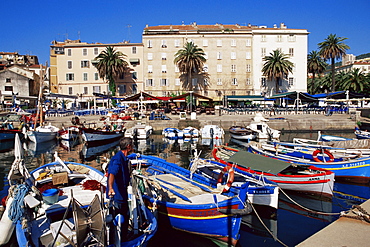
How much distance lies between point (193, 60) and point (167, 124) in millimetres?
19312

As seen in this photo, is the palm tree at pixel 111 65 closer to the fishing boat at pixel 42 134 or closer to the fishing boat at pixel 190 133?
the fishing boat at pixel 42 134

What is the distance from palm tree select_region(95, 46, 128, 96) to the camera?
185 ft

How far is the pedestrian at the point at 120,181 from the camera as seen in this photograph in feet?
19.9

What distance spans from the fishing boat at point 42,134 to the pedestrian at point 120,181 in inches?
1047

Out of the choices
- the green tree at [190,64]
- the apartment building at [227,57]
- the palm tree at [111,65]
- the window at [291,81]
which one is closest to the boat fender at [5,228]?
the green tree at [190,64]

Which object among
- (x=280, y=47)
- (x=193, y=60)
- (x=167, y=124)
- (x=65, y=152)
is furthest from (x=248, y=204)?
(x=280, y=47)

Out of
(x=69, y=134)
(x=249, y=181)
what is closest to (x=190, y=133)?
(x=69, y=134)

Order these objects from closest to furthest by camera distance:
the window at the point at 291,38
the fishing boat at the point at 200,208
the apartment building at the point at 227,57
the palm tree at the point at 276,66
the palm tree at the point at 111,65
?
1. the fishing boat at the point at 200,208
2. the palm tree at the point at 276,66
3. the palm tree at the point at 111,65
4. the apartment building at the point at 227,57
5. the window at the point at 291,38

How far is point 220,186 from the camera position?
35.0 feet

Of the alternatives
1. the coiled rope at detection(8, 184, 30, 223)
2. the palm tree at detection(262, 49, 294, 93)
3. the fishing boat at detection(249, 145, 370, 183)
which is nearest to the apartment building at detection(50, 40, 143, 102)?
the palm tree at detection(262, 49, 294, 93)

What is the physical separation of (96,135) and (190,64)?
3001 cm

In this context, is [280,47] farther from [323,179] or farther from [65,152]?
[323,179]

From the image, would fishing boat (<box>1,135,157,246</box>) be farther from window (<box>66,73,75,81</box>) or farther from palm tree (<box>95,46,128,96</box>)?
window (<box>66,73,75,81</box>)

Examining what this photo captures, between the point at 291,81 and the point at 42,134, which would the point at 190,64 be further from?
the point at 42,134
